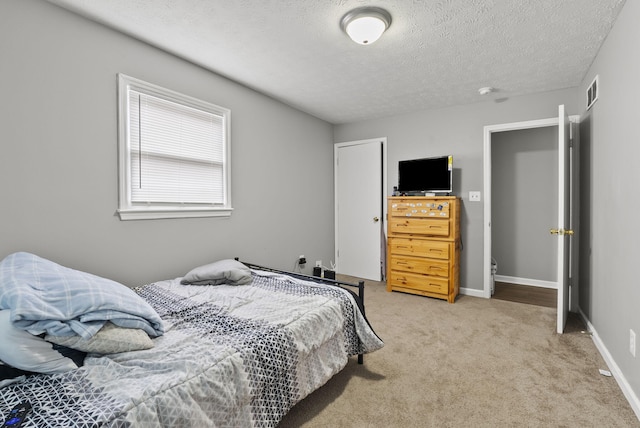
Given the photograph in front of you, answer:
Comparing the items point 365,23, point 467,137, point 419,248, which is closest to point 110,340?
point 365,23

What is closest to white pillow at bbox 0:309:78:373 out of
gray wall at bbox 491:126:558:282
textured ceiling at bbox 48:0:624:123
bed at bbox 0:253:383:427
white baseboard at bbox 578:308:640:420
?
bed at bbox 0:253:383:427

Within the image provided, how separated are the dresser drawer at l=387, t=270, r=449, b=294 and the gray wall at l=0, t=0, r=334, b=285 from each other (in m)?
1.96

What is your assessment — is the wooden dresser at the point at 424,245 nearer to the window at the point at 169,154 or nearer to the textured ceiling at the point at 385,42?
the textured ceiling at the point at 385,42

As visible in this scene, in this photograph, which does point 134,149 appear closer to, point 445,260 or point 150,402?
point 150,402

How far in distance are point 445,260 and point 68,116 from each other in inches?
147

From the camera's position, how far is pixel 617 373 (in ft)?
6.72

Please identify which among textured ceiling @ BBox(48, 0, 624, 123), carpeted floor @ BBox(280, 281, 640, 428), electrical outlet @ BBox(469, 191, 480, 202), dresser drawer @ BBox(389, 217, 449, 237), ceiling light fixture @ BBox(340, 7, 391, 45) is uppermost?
textured ceiling @ BBox(48, 0, 624, 123)

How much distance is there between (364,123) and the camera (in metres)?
4.73

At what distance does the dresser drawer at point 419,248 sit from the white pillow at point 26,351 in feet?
11.2

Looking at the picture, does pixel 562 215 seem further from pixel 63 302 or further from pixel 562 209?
pixel 63 302

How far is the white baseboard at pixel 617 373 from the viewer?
176 cm

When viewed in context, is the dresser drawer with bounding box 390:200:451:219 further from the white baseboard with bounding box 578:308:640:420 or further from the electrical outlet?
the white baseboard with bounding box 578:308:640:420

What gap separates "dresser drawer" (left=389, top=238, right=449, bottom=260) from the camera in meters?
3.67

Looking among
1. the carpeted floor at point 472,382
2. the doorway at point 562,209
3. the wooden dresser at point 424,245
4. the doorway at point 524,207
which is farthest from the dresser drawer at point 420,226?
the doorway at point 524,207
